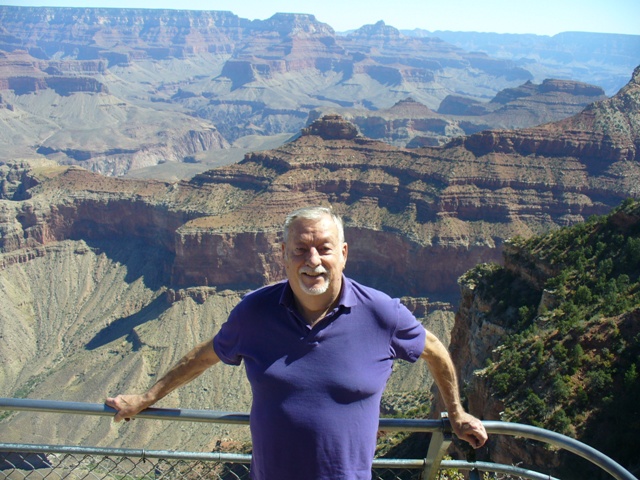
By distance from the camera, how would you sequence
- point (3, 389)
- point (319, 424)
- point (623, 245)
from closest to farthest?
point (319, 424) < point (623, 245) < point (3, 389)

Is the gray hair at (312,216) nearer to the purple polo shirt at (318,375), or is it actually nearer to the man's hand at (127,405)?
the purple polo shirt at (318,375)

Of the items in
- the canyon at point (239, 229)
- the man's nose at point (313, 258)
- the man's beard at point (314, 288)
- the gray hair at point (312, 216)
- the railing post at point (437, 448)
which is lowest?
the canyon at point (239, 229)

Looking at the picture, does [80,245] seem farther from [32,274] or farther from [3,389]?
[3,389]

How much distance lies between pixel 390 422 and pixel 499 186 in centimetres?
6724

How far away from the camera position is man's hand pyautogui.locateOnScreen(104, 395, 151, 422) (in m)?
8.35

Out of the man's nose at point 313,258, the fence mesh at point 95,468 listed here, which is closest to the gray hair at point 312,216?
the man's nose at point 313,258

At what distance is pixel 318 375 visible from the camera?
25.0 ft

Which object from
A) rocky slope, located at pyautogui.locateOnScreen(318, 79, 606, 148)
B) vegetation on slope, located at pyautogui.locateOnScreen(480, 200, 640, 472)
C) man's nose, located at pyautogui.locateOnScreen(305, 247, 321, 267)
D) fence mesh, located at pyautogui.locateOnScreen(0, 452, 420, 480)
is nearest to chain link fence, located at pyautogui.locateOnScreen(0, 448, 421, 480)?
fence mesh, located at pyautogui.locateOnScreen(0, 452, 420, 480)

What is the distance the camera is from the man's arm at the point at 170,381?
8367mm

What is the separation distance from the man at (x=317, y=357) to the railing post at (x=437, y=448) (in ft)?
0.46

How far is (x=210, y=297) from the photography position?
68.6 meters

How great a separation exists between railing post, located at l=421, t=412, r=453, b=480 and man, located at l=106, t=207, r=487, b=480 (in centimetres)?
14

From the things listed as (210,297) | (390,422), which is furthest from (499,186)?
(390,422)

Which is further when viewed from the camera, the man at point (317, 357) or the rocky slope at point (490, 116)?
the rocky slope at point (490, 116)
